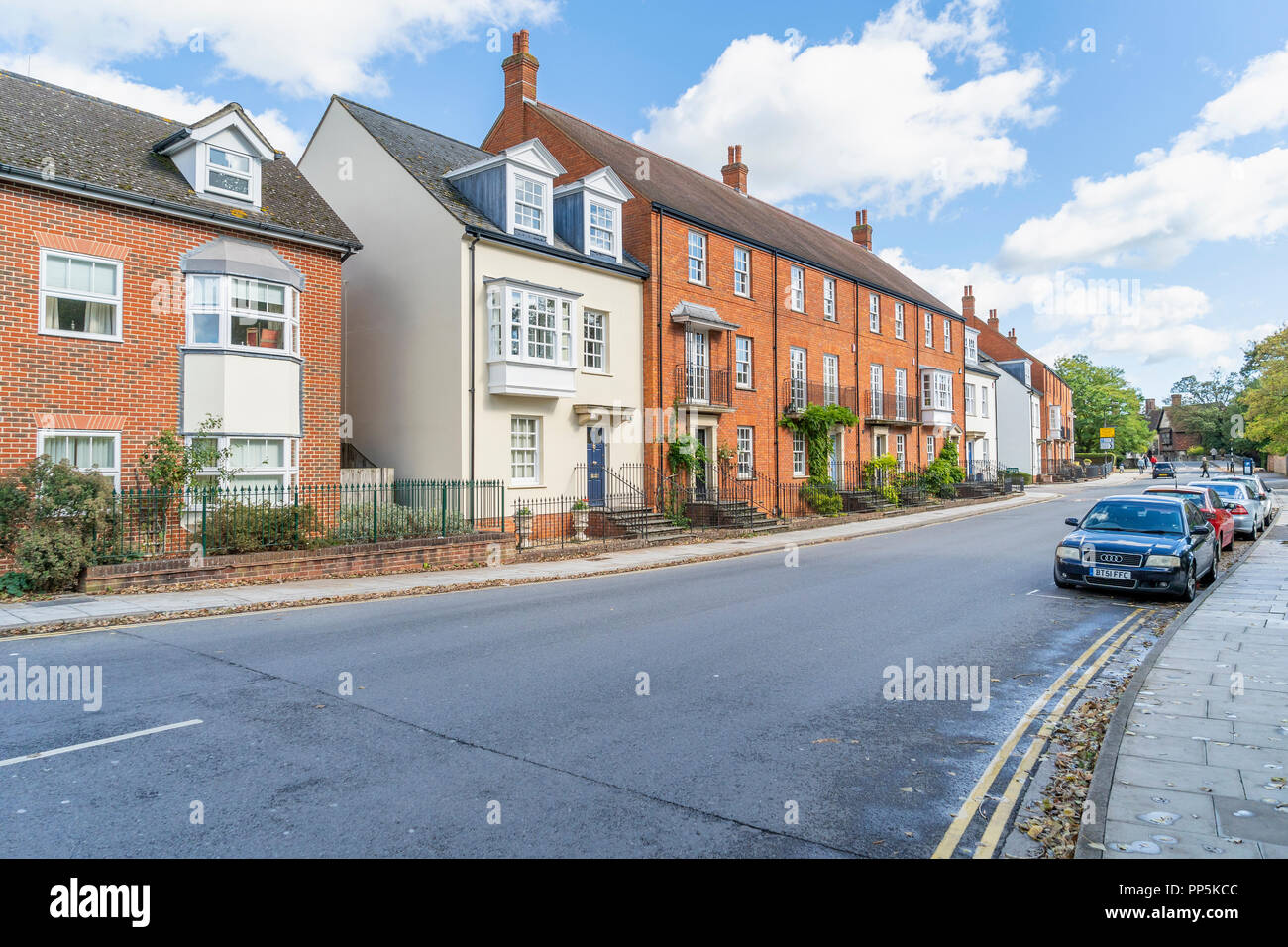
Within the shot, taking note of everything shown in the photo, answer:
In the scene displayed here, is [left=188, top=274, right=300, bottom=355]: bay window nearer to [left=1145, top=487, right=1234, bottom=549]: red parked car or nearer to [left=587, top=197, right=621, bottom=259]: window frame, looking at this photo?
[left=587, top=197, right=621, bottom=259]: window frame

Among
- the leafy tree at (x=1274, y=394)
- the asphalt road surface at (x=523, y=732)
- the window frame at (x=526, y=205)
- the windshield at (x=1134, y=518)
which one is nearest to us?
the asphalt road surface at (x=523, y=732)

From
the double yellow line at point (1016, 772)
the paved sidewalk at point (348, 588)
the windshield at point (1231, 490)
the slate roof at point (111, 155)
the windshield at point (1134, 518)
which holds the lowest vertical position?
the double yellow line at point (1016, 772)

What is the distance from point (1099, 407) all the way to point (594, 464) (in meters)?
75.6

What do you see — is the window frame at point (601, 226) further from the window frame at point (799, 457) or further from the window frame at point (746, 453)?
the window frame at point (799, 457)

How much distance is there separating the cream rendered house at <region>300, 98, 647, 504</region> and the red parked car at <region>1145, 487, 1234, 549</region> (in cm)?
1399

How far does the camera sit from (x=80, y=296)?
14.2 metres

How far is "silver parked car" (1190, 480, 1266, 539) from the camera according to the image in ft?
68.3

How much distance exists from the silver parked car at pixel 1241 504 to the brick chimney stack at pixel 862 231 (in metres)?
26.9

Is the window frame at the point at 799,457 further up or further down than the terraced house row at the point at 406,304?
further down

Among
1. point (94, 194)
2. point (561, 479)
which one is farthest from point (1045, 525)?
point (94, 194)

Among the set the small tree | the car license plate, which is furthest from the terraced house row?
the car license plate

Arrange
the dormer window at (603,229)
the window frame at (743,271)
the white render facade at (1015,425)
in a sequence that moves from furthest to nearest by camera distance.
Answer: the white render facade at (1015,425)
the window frame at (743,271)
the dormer window at (603,229)

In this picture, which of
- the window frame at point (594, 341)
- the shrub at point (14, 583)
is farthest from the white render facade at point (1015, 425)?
the shrub at point (14, 583)

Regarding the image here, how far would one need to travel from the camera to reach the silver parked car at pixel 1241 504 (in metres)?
20.8
